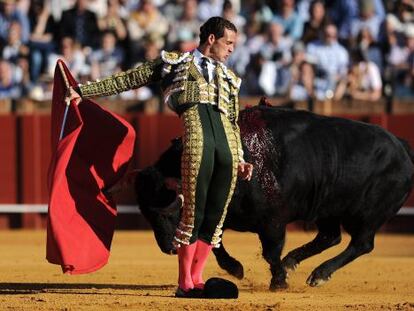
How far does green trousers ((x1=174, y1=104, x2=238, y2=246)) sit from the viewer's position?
5672mm

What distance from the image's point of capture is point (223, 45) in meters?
5.71

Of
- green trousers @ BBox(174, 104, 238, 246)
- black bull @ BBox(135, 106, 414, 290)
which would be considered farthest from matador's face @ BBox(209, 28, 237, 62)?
black bull @ BBox(135, 106, 414, 290)

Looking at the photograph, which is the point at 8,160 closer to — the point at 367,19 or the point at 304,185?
the point at 367,19

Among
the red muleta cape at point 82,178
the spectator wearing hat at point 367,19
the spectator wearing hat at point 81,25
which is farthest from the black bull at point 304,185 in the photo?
the spectator wearing hat at point 81,25

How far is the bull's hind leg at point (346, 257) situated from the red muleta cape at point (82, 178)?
1.25m

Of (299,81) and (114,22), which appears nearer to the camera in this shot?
(299,81)

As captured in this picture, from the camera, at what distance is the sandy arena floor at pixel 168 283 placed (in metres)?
5.65

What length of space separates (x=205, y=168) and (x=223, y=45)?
0.61 m

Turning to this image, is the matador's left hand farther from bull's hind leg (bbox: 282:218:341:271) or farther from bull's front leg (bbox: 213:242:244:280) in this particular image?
bull's hind leg (bbox: 282:218:341:271)

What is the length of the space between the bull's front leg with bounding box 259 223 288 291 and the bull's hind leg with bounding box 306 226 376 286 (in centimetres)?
25

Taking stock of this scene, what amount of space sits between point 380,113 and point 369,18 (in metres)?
1.18

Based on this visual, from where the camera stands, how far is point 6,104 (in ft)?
38.3

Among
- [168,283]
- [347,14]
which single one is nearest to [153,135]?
[347,14]

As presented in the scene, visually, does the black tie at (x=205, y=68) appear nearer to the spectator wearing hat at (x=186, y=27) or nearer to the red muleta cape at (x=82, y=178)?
the red muleta cape at (x=82, y=178)
